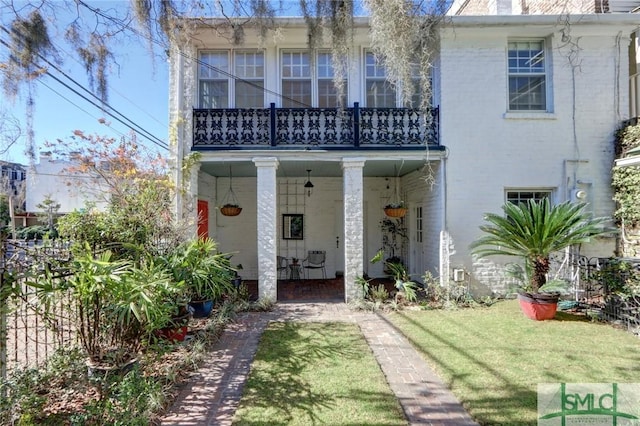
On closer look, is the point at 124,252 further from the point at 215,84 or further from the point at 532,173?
the point at 532,173

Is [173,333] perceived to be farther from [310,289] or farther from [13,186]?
[13,186]

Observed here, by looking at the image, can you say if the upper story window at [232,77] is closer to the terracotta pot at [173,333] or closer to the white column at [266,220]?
the white column at [266,220]

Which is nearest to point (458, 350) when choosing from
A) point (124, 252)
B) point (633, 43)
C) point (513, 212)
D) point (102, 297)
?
point (513, 212)

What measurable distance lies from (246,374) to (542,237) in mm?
5619

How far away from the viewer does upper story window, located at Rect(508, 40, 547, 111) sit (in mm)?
8078

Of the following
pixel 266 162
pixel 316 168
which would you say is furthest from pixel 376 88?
pixel 266 162

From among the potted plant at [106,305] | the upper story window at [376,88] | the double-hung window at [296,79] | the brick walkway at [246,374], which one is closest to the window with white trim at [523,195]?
the upper story window at [376,88]

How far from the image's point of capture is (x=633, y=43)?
838 cm

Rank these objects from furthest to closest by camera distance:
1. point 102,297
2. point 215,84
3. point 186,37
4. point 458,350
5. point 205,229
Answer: point 205,229 → point 215,84 → point 458,350 → point 186,37 → point 102,297

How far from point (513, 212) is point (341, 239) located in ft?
18.6

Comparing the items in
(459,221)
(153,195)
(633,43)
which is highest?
(633,43)

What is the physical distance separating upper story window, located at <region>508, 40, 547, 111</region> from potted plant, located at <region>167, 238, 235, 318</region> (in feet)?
24.9

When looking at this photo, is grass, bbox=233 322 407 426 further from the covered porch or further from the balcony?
the balcony
